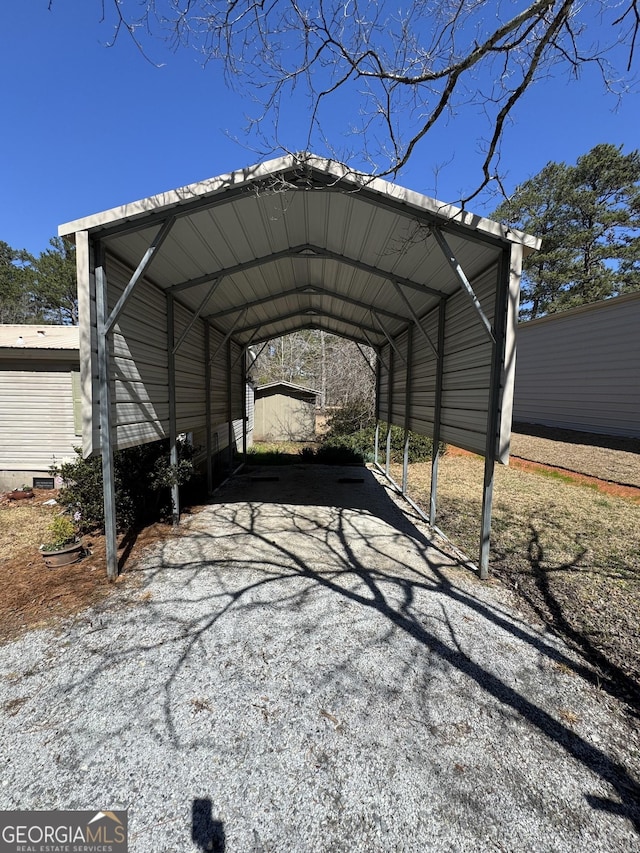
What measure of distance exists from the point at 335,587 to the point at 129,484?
11.1ft

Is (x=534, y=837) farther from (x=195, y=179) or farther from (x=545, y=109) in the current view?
(x=195, y=179)

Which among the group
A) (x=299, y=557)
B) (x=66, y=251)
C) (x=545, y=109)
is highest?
(x=66, y=251)

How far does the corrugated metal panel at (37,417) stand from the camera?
7.25 m

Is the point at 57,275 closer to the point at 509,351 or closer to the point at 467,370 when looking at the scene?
the point at 467,370

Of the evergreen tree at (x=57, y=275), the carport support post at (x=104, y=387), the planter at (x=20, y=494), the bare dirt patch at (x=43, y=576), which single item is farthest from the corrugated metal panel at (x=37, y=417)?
the evergreen tree at (x=57, y=275)

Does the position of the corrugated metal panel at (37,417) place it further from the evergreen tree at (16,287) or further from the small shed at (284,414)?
the evergreen tree at (16,287)

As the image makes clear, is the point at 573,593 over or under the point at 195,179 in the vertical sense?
under

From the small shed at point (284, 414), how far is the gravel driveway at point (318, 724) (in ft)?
41.9

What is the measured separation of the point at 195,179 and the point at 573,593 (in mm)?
5619

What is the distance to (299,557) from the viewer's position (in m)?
4.59

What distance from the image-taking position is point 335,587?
3.82 metres

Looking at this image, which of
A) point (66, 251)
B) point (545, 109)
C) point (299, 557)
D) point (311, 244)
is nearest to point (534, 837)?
point (299, 557)

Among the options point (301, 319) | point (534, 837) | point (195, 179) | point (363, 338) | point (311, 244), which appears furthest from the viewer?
point (363, 338)

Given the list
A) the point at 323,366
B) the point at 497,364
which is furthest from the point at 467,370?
the point at 323,366
